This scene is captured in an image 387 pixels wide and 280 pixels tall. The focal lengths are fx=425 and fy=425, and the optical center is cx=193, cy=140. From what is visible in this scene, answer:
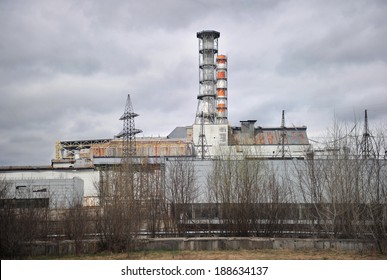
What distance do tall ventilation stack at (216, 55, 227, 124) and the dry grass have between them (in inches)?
1407

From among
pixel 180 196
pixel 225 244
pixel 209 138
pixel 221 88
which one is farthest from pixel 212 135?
pixel 225 244

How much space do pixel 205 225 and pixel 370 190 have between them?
6.24 metres

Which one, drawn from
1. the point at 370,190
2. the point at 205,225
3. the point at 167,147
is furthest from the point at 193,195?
the point at 167,147

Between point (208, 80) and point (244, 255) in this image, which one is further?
point (208, 80)

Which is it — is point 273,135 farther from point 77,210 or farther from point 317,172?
point 77,210

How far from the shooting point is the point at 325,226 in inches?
607

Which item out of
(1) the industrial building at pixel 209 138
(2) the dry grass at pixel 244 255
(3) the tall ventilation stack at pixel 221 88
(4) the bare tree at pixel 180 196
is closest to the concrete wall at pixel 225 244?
(2) the dry grass at pixel 244 255

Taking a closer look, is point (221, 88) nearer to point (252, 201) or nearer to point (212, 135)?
point (212, 135)

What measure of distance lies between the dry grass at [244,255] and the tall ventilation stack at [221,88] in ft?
117

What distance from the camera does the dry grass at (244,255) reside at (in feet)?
40.5

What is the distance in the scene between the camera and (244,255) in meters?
12.8

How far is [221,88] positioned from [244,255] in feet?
122

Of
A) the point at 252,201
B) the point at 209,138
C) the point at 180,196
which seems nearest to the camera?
the point at 252,201

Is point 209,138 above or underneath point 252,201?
above
